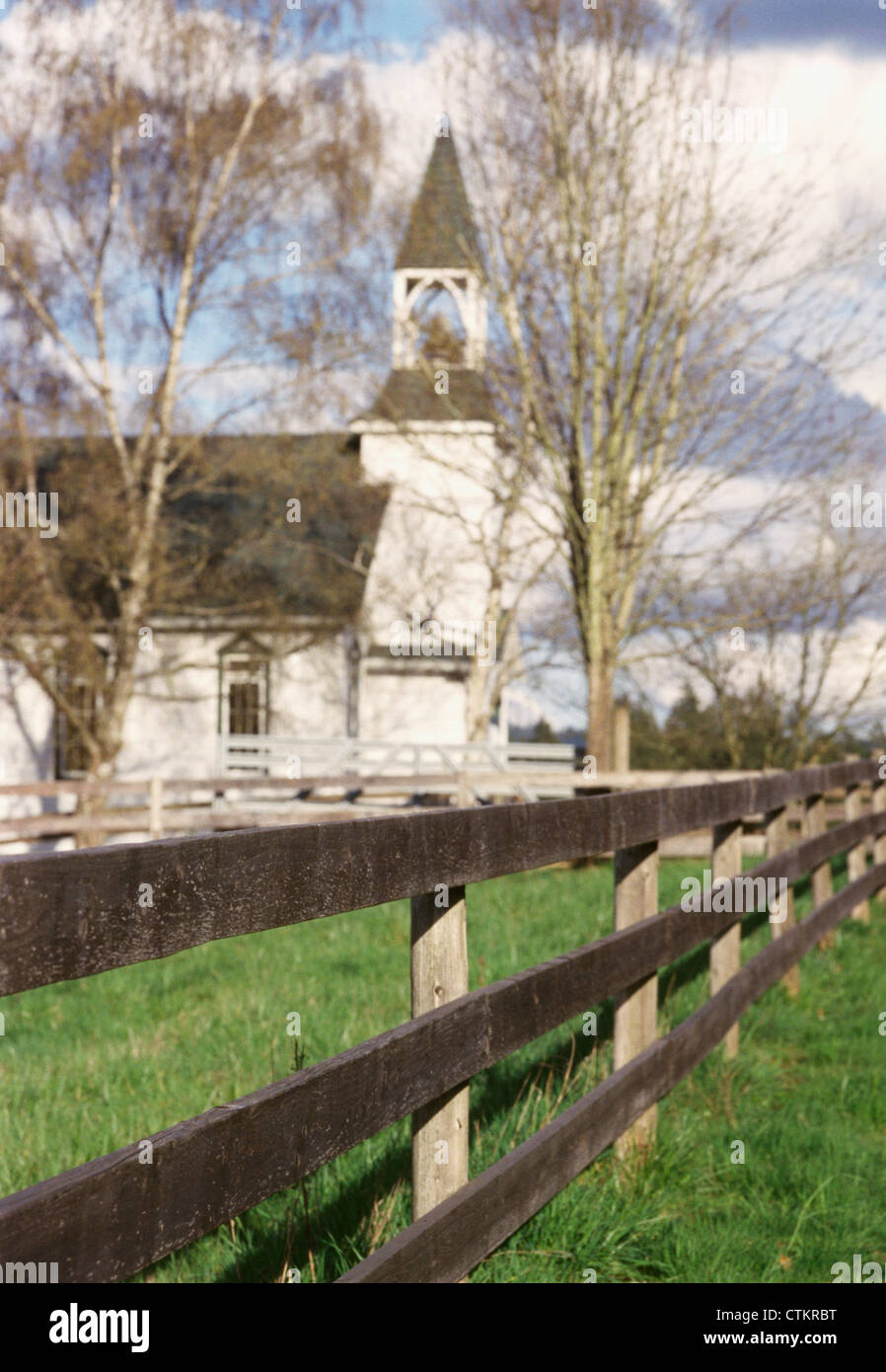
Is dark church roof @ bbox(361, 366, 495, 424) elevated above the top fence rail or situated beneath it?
elevated above

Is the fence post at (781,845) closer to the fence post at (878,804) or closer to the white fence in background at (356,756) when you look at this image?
the fence post at (878,804)

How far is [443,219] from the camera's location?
739 inches

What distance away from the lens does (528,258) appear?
59.1 feet

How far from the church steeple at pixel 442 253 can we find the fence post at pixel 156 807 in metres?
7.60

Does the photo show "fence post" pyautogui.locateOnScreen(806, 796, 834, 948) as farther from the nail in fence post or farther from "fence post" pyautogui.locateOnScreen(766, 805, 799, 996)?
the nail in fence post

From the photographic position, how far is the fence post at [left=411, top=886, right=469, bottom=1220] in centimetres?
283

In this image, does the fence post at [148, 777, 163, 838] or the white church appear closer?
the fence post at [148, 777, 163, 838]

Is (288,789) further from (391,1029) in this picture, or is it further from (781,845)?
(391,1029)

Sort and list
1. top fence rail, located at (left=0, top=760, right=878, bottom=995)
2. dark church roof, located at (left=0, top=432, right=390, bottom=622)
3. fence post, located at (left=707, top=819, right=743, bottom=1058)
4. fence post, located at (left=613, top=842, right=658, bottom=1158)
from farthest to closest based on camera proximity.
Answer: dark church roof, located at (left=0, top=432, right=390, bottom=622)
fence post, located at (left=707, top=819, right=743, bottom=1058)
fence post, located at (left=613, top=842, right=658, bottom=1158)
top fence rail, located at (left=0, top=760, right=878, bottom=995)

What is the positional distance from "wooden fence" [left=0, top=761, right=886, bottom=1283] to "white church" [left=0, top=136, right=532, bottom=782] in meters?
18.3

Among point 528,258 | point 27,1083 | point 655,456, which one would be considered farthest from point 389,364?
point 27,1083

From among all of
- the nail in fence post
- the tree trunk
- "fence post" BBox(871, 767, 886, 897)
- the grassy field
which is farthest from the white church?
the grassy field

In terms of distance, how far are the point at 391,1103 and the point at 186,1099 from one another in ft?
8.55

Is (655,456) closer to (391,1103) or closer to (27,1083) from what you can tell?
(27,1083)
